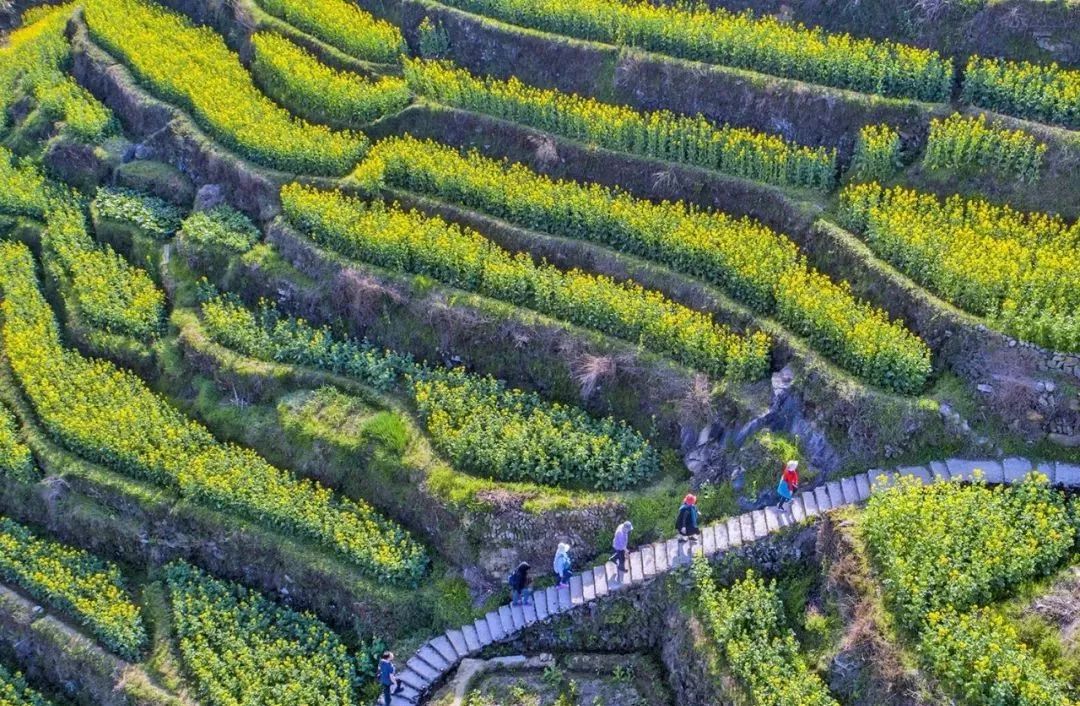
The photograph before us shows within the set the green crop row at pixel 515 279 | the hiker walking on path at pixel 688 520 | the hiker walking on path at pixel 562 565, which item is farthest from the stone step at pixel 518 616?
the green crop row at pixel 515 279

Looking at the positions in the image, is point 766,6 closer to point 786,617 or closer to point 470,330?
point 470,330

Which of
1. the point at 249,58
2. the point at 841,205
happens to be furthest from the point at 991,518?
the point at 249,58

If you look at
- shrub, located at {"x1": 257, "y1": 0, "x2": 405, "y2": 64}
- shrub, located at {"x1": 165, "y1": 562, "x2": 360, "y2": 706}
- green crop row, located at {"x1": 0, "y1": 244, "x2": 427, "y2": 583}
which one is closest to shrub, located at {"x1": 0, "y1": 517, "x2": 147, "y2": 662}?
shrub, located at {"x1": 165, "y1": 562, "x2": 360, "y2": 706}

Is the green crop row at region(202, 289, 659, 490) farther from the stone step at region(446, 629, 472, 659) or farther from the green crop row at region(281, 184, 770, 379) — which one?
the stone step at region(446, 629, 472, 659)

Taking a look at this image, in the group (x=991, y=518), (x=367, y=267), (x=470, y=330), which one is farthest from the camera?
(x=367, y=267)

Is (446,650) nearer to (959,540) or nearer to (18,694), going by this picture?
(959,540)

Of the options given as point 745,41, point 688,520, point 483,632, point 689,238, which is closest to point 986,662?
point 688,520
